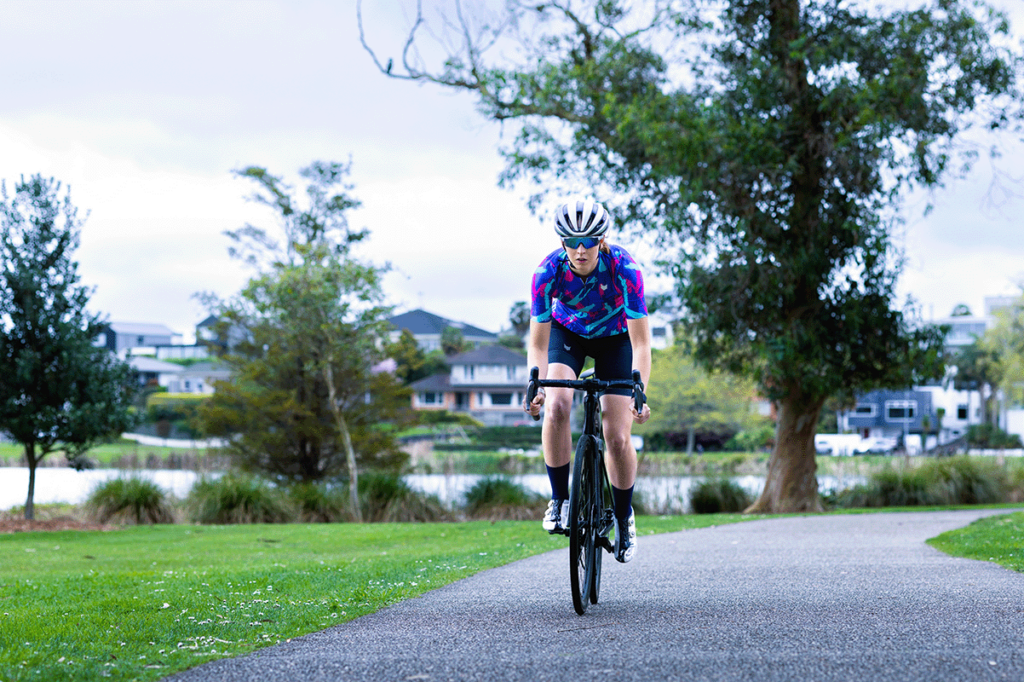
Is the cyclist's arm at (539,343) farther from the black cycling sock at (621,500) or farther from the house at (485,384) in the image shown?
the house at (485,384)

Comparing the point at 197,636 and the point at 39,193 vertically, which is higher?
the point at 39,193

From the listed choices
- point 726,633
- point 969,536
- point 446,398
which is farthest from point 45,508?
point 446,398

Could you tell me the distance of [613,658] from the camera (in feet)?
12.8

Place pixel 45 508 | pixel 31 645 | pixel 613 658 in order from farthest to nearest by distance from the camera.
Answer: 1. pixel 45 508
2. pixel 31 645
3. pixel 613 658

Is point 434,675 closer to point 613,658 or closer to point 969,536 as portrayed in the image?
point 613,658

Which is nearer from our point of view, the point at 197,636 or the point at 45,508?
the point at 197,636

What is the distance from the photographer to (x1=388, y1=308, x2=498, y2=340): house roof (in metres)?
93.8

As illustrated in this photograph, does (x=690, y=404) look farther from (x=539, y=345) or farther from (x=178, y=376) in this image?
(x=178, y=376)

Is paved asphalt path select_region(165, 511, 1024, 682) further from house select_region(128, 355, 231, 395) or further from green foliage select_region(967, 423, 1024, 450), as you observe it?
house select_region(128, 355, 231, 395)

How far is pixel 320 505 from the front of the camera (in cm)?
1939

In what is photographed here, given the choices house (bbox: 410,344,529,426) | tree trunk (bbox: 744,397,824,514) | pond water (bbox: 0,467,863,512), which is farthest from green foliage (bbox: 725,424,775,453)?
tree trunk (bbox: 744,397,824,514)

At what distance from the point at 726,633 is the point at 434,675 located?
1417 mm

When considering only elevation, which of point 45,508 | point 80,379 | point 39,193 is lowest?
point 45,508

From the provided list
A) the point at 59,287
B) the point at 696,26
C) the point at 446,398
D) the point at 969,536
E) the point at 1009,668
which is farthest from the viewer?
the point at 446,398
